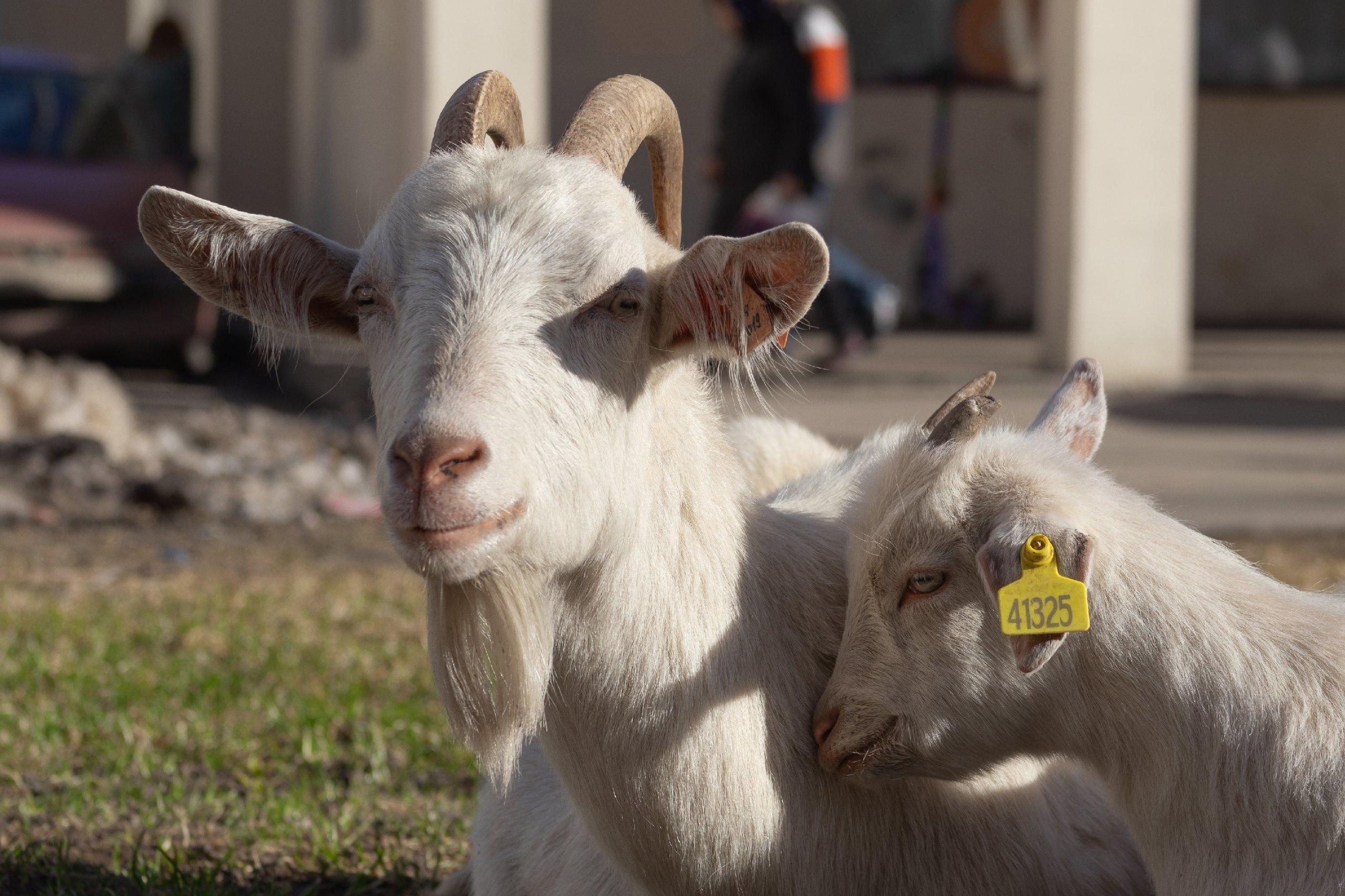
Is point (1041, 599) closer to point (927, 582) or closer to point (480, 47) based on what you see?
point (927, 582)

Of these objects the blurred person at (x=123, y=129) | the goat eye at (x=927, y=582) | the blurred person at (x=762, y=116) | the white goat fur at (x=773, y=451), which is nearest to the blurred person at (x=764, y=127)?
the blurred person at (x=762, y=116)

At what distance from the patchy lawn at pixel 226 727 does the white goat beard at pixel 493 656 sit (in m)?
0.92

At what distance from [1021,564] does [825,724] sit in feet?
1.54

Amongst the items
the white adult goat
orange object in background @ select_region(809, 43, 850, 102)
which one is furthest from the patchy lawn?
orange object in background @ select_region(809, 43, 850, 102)

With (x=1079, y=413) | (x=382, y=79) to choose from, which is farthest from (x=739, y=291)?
(x=382, y=79)

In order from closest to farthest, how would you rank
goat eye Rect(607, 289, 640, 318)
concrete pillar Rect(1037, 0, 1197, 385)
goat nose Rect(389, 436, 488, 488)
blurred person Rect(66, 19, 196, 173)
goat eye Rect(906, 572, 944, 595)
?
goat nose Rect(389, 436, 488, 488) < goat eye Rect(607, 289, 640, 318) < goat eye Rect(906, 572, 944, 595) < concrete pillar Rect(1037, 0, 1197, 385) < blurred person Rect(66, 19, 196, 173)

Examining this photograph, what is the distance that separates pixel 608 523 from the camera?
2.51 meters

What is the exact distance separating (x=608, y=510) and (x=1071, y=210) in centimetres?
884

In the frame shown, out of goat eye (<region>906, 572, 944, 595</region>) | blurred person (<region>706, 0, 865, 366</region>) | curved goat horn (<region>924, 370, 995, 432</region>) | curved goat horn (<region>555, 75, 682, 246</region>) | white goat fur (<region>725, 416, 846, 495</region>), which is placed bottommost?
goat eye (<region>906, 572, 944, 595</region>)

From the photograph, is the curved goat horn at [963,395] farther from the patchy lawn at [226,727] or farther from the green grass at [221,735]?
the green grass at [221,735]

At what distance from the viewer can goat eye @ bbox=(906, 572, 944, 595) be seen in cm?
265

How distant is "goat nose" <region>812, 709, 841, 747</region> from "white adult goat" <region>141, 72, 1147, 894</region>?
0.13ft

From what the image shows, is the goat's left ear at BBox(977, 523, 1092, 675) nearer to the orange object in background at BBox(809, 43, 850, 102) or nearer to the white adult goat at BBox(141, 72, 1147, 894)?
the white adult goat at BBox(141, 72, 1147, 894)

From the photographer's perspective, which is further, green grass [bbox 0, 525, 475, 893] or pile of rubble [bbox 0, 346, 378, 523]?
pile of rubble [bbox 0, 346, 378, 523]
